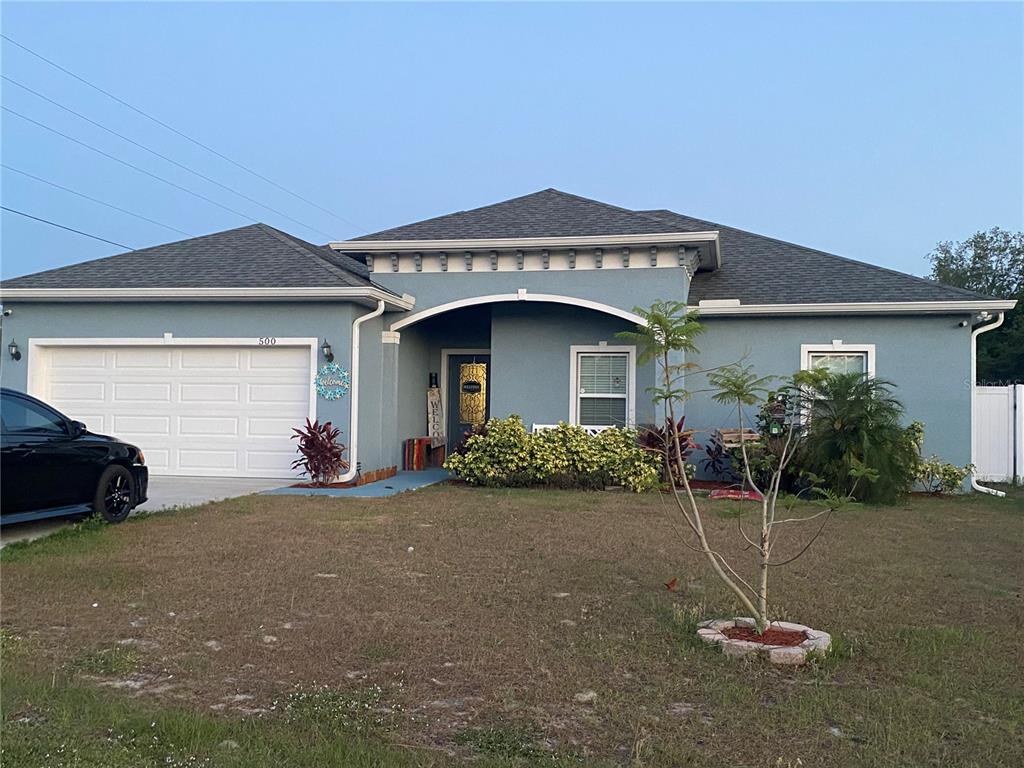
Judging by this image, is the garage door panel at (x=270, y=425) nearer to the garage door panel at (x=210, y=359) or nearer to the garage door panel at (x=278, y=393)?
the garage door panel at (x=278, y=393)

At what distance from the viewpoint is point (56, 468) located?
8.19 m

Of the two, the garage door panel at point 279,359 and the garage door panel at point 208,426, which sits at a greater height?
the garage door panel at point 279,359

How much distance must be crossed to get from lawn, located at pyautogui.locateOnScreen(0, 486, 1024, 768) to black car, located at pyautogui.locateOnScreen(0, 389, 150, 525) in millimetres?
323

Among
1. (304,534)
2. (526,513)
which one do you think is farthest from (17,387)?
(526,513)

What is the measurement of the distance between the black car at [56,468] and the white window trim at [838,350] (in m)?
9.88

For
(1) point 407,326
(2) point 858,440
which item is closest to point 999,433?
(2) point 858,440

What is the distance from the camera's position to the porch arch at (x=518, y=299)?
13389mm

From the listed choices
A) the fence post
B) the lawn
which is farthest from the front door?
the fence post

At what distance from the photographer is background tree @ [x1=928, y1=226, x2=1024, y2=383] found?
29.5 m

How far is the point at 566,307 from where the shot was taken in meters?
14.5

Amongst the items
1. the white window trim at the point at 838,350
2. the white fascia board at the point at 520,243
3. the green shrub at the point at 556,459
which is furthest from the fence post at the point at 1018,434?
the green shrub at the point at 556,459

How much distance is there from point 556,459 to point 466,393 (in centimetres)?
475

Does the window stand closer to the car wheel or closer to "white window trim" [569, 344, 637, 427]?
the car wheel

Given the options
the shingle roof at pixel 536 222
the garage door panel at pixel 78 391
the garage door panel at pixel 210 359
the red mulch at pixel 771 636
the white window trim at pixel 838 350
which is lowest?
the red mulch at pixel 771 636
